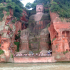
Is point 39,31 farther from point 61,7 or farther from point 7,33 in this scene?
point 7,33

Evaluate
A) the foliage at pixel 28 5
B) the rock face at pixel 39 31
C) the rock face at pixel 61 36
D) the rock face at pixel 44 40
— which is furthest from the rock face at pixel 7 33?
the foliage at pixel 28 5

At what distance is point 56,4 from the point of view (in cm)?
3178

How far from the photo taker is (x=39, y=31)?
36.3 m

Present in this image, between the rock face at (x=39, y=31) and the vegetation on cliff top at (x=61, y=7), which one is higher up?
the vegetation on cliff top at (x=61, y=7)

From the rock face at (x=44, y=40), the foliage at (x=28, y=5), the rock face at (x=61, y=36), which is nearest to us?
the rock face at (x=61, y=36)

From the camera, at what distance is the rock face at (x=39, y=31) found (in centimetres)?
3244

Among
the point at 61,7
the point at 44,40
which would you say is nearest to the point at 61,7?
the point at 61,7

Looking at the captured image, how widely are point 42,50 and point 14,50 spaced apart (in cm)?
686

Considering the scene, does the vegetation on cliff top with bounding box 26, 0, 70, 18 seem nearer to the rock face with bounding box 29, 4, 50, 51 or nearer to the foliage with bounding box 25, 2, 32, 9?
the rock face with bounding box 29, 4, 50, 51

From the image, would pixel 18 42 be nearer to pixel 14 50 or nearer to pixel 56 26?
pixel 14 50

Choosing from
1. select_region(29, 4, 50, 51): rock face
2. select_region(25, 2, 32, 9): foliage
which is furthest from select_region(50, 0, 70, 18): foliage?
select_region(25, 2, 32, 9): foliage

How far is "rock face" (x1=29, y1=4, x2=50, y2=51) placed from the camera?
32.4m

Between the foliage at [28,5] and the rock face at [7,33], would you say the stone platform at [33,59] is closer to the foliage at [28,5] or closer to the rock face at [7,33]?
the rock face at [7,33]

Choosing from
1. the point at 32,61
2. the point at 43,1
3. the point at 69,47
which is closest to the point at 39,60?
the point at 32,61
